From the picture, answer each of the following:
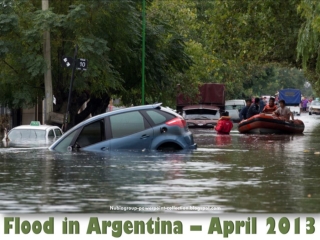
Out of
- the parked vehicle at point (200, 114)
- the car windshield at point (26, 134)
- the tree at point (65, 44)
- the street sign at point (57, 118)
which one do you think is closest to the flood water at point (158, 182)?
the car windshield at point (26, 134)

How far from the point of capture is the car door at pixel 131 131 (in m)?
24.8

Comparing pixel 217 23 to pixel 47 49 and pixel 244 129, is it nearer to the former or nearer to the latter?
pixel 244 129

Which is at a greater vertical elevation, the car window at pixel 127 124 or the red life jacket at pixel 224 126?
the car window at pixel 127 124

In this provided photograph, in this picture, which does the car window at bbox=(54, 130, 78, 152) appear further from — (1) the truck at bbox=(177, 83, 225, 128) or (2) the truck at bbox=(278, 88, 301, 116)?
(2) the truck at bbox=(278, 88, 301, 116)

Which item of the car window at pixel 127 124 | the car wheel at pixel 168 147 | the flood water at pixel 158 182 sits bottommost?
the flood water at pixel 158 182

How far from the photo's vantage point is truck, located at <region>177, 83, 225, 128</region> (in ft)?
186

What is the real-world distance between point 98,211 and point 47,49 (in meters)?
28.1

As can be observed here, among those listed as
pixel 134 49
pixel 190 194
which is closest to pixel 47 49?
pixel 134 49

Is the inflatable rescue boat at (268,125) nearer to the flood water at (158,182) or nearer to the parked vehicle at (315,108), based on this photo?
the flood water at (158,182)

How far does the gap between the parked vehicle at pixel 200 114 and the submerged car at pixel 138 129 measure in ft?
102

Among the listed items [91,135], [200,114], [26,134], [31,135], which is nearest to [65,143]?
[91,135]

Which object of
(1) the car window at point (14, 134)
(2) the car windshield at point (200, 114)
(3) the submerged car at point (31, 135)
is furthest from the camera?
(2) the car windshield at point (200, 114)

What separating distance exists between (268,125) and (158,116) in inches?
773

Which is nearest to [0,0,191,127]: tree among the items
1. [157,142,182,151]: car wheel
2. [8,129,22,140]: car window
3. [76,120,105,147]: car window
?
[8,129,22,140]: car window
